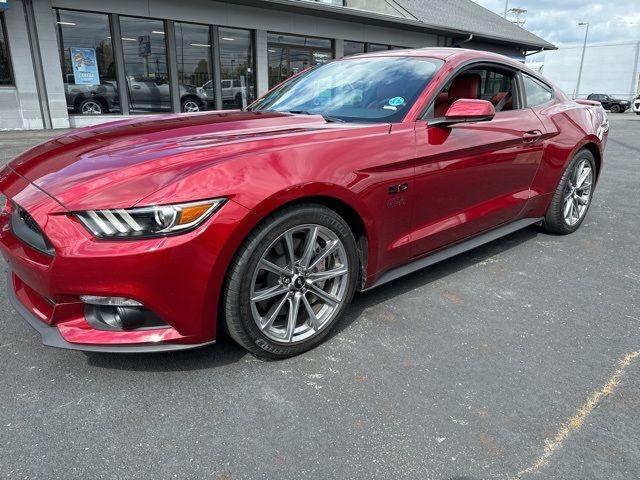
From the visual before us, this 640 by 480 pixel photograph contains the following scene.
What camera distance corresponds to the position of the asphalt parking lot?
68.1 inches

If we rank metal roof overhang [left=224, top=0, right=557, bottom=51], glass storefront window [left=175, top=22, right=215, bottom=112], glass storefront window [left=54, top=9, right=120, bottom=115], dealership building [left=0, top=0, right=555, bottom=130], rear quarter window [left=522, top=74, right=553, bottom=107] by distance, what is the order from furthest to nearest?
metal roof overhang [left=224, top=0, right=557, bottom=51] → glass storefront window [left=175, top=22, right=215, bottom=112] → glass storefront window [left=54, top=9, right=120, bottom=115] → dealership building [left=0, top=0, right=555, bottom=130] → rear quarter window [left=522, top=74, right=553, bottom=107]

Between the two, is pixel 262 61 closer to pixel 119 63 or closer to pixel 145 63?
pixel 145 63

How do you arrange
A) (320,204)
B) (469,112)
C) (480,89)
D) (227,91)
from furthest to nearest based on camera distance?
1. (227,91)
2. (480,89)
3. (469,112)
4. (320,204)

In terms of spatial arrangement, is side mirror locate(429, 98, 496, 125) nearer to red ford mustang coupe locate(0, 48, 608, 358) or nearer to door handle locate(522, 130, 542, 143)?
red ford mustang coupe locate(0, 48, 608, 358)

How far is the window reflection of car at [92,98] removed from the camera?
12297mm

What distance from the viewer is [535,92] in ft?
12.5

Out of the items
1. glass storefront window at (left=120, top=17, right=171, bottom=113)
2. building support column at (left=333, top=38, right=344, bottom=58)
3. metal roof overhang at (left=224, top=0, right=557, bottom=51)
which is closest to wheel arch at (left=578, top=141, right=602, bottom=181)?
metal roof overhang at (left=224, top=0, right=557, bottom=51)

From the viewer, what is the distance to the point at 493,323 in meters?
2.75

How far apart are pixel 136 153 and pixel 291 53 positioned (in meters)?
14.9

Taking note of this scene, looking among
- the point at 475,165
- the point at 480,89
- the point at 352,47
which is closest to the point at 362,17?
the point at 352,47

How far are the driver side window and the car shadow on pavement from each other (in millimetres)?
1114

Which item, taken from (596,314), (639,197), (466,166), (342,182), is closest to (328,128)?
(342,182)

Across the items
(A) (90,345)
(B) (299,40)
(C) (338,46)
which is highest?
(B) (299,40)

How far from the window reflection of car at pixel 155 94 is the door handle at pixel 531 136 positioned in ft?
37.4
